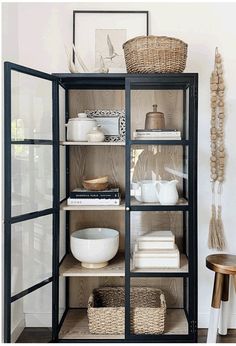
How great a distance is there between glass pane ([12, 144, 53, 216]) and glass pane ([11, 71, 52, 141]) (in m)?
0.08

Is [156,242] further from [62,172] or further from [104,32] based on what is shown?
[104,32]

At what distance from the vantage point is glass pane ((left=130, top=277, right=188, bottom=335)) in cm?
228

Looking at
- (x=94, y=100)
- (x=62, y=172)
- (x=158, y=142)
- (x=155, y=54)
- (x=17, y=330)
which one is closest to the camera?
(x=155, y=54)

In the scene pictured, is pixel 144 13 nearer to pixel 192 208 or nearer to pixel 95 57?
pixel 95 57

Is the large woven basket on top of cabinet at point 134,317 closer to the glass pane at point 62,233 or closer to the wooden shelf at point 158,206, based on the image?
the glass pane at point 62,233

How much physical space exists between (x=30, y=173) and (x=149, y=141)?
74 centimetres

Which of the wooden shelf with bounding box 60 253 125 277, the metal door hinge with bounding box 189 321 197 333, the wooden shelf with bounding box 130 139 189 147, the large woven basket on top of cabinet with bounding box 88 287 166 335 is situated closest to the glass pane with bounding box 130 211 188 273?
the wooden shelf with bounding box 60 253 125 277

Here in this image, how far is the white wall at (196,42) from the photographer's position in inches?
98.7

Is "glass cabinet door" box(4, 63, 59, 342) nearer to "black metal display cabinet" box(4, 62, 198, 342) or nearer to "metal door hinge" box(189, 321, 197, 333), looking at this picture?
"black metal display cabinet" box(4, 62, 198, 342)

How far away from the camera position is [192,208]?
2.21 m

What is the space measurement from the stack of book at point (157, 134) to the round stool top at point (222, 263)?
2.63ft

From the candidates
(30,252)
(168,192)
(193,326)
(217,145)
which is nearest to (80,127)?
(168,192)

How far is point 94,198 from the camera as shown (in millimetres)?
2314

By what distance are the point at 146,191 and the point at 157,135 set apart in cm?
36
